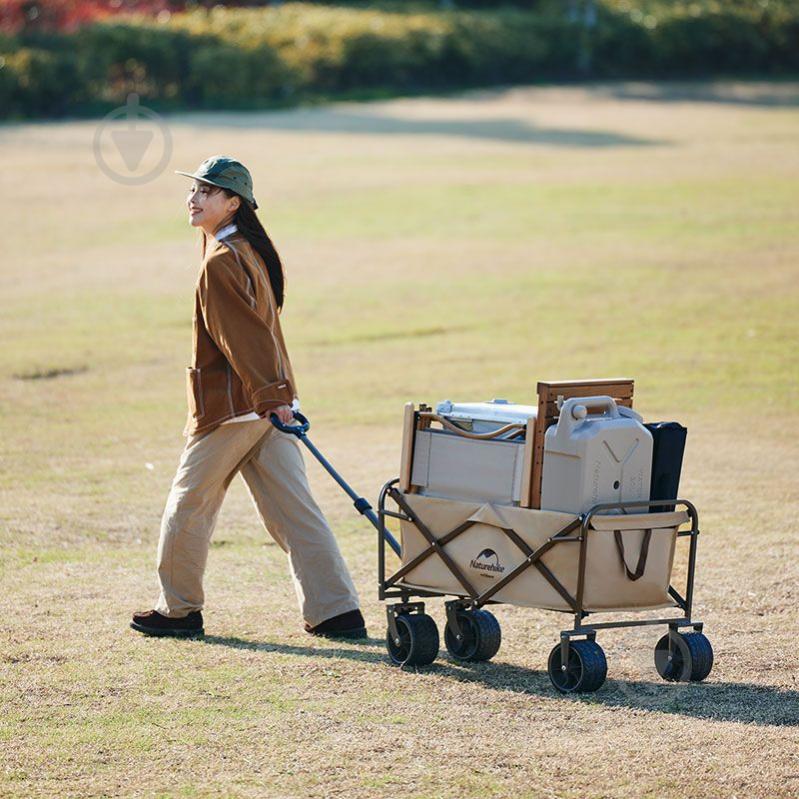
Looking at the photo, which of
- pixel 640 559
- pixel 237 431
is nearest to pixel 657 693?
pixel 640 559

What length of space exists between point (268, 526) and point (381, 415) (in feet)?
18.2

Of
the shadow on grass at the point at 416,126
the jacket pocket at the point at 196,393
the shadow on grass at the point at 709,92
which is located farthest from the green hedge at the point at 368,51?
the jacket pocket at the point at 196,393

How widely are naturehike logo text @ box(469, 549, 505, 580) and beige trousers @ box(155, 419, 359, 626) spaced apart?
0.90m

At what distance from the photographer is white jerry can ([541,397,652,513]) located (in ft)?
20.2

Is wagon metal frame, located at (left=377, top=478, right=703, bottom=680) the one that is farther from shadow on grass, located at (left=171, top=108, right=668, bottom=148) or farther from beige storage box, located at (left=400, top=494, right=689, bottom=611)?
shadow on grass, located at (left=171, top=108, right=668, bottom=148)

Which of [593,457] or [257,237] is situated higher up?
[257,237]

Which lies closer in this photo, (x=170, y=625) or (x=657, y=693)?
(x=657, y=693)

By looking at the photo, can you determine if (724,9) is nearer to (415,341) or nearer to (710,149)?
(710,149)

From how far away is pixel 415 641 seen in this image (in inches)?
261

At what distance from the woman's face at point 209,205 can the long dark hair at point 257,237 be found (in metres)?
0.03

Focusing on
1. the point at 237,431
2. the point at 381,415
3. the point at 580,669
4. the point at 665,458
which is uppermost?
the point at 665,458

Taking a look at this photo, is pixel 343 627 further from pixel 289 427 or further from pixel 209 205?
pixel 209 205

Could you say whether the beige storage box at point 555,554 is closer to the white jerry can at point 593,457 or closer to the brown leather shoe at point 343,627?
the white jerry can at point 593,457

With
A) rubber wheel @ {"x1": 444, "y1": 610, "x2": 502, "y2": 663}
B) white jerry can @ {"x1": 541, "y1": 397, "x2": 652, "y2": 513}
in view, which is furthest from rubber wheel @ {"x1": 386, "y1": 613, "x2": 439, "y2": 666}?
white jerry can @ {"x1": 541, "y1": 397, "x2": 652, "y2": 513}
